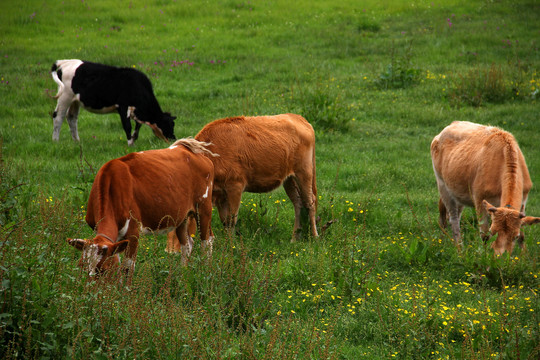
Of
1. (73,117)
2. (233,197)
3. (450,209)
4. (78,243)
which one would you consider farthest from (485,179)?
(73,117)

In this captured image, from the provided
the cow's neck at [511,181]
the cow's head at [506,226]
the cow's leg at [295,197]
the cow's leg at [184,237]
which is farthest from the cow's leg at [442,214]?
the cow's leg at [184,237]

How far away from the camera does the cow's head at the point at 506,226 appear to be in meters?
7.38

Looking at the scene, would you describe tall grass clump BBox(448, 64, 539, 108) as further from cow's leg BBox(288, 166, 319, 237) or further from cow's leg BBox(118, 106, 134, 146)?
cow's leg BBox(118, 106, 134, 146)

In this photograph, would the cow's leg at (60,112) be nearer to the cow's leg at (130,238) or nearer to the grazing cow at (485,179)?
the cow's leg at (130,238)

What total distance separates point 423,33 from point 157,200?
17.2 metres

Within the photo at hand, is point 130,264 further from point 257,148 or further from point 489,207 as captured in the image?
point 489,207

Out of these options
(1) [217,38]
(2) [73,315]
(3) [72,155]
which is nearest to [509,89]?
(1) [217,38]

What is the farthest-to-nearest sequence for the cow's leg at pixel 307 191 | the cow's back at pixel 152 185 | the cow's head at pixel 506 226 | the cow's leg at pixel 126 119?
the cow's leg at pixel 126 119 < the cow's leg at pixel 307 191 < the cow's head at pixel 506 226 < the cow's back at pixel 152 185

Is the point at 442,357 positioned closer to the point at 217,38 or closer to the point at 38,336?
the point at 38,336

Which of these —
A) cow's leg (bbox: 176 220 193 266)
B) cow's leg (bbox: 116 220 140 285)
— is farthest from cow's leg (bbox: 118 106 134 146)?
cow's leg (bbox: 116 220 140 285)

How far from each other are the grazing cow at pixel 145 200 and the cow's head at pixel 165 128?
5.52 metres

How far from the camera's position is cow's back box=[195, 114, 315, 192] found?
7.82 meters

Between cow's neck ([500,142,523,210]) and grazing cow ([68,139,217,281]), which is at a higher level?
grazing cow ([68,139,217,281])

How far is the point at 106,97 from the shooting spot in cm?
1298
